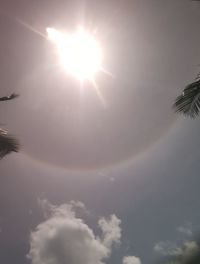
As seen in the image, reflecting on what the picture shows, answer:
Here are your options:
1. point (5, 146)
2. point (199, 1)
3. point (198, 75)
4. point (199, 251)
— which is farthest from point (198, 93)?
point (5, 146)

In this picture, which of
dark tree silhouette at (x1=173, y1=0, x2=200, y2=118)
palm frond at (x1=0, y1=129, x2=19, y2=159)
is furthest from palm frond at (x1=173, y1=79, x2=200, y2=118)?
palm frond at (x1=0, y1=129, x2=19, y2=159)

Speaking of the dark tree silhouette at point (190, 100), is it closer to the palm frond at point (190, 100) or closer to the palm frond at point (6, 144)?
the palm frond at point (190, 100)

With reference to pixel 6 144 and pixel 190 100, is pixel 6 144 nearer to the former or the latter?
pixel 6 144

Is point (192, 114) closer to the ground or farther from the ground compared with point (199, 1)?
farther from the ground

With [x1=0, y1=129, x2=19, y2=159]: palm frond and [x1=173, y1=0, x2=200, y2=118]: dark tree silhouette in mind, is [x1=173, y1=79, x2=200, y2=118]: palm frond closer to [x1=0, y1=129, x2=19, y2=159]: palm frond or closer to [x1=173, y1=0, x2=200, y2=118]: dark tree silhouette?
[x1=173, y1=0, x2=200, y2=118]: dark tree silhouette

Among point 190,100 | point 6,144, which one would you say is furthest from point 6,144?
point 190,100

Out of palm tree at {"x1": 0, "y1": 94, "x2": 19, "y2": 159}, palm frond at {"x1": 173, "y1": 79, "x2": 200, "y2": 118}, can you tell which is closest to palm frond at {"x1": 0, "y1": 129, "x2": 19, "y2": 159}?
palm tree at {"x1": 0, "y1": 94, "x2": 19, "y2": 159}

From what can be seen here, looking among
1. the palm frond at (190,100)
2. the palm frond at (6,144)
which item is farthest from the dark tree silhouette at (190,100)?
the palm frond at (6,144)

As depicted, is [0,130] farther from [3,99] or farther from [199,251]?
[199,251]
